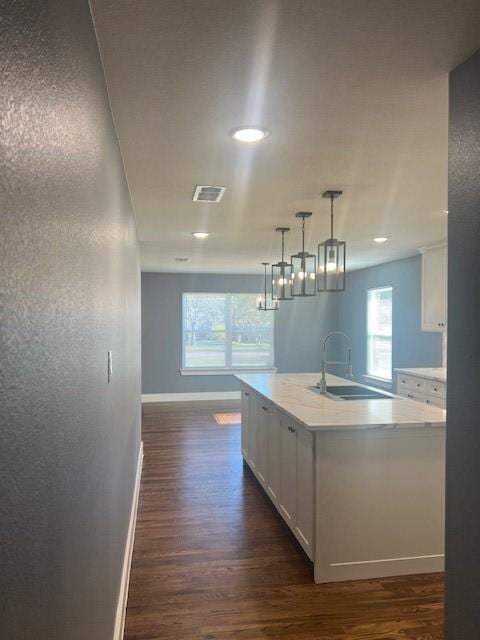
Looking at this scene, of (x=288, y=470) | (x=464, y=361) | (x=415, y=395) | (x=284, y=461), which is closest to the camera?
(x=464, y=361)

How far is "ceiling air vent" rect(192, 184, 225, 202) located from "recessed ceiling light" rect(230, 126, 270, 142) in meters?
→ 0.80

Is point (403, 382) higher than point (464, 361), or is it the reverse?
point (464, 361)

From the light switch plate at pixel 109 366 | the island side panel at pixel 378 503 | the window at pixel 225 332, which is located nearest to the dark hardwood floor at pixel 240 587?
the island side panel at pixel 378 503

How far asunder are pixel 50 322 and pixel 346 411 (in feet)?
8.40

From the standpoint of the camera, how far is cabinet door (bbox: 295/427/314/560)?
2.81 m

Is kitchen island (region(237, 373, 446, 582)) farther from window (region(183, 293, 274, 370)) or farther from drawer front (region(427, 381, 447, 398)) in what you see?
→ window (region(183, 293, 274, 370))

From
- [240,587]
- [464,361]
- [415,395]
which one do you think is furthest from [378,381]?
[464,361]

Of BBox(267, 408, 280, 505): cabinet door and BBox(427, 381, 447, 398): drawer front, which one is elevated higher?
BBox(427, 381, 447, 398): drawer front

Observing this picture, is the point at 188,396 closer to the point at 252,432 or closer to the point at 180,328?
the point at 180,328

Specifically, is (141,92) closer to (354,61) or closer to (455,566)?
(354,61)

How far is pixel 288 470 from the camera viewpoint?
332 cm

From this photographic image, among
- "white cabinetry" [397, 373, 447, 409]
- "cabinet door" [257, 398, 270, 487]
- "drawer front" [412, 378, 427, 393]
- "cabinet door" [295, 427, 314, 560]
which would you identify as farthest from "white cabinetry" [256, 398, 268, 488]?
"drawer front" [412, 378, 427, 393]

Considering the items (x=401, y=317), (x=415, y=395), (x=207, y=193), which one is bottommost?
(x=415, y=395)

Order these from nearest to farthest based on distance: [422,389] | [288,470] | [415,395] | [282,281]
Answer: [288,470]
[282,281]
[422,389]
[415,395]
